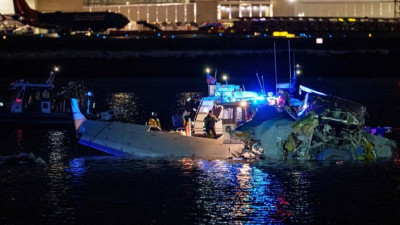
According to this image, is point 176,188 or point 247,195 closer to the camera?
point 247,195

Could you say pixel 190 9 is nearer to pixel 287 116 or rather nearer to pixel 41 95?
pixel 41 95

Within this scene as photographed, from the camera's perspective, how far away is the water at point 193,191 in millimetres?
26531

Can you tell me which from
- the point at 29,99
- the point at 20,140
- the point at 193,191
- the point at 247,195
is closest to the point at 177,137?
the point at 193,191

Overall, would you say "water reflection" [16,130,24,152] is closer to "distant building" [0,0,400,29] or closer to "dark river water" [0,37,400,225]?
"dark river water" [0,37,400,225]

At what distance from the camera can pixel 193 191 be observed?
3038 centimetres

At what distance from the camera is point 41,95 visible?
53438mm

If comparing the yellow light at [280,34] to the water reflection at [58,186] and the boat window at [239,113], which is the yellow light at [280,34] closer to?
the water reflection at [58,186]

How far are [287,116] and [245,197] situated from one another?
678 cm

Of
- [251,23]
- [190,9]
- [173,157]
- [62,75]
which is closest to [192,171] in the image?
[173,157]

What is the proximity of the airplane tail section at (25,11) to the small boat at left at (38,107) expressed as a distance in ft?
240

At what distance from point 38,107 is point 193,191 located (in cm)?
2428

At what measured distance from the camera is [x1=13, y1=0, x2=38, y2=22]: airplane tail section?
124688 mm

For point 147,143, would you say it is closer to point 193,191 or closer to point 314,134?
point 193,191

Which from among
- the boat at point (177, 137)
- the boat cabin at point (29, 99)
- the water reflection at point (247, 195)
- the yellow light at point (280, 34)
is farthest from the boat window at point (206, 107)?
the yellow light at point (280, 34)
